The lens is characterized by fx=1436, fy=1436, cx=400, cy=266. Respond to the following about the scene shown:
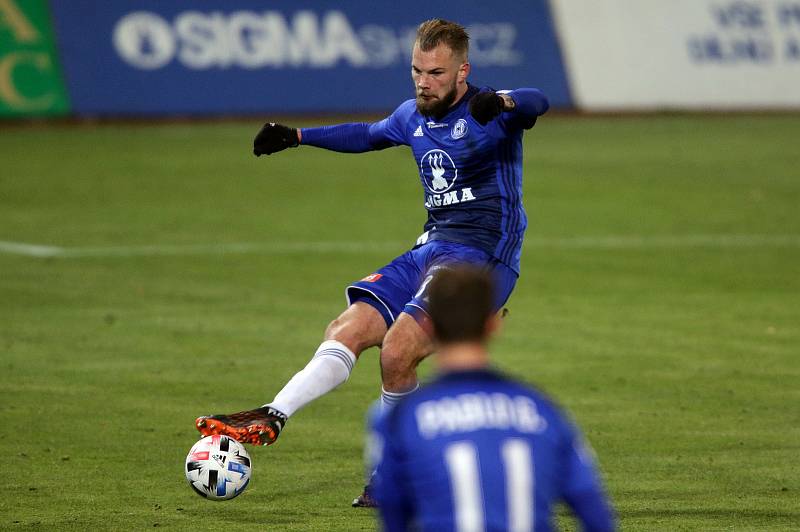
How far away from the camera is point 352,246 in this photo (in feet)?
53.5

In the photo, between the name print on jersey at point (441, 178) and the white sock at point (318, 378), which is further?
the name print on jersey at point (441, 178)

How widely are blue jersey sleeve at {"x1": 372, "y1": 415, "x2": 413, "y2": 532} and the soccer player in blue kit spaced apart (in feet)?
10.4

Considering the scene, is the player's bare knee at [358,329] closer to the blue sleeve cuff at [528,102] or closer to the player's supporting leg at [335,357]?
the player's supporting leg at [335,357]

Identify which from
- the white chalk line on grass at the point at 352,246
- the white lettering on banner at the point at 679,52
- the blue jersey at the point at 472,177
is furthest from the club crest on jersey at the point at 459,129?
the white lettering on banner at the point at 679,52

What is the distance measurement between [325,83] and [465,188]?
21.1 meters

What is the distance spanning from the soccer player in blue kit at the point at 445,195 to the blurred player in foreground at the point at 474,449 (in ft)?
10.6

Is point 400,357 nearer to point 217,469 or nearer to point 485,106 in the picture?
point 217,469

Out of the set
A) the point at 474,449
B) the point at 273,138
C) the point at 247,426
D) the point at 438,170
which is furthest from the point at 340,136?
the point at 474,449

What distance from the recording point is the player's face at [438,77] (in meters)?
7.50

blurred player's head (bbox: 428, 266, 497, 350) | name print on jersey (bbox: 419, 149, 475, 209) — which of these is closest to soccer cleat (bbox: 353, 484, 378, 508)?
name print on jersey (bbox: 419, 149, 475, 209)

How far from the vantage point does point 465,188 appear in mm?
7738

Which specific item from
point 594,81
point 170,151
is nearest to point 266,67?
point 170,151

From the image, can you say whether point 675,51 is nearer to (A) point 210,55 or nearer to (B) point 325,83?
(B) point 325,83

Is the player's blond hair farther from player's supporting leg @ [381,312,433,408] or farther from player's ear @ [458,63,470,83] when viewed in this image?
player's supporting leg @ [381,312,433,408]
